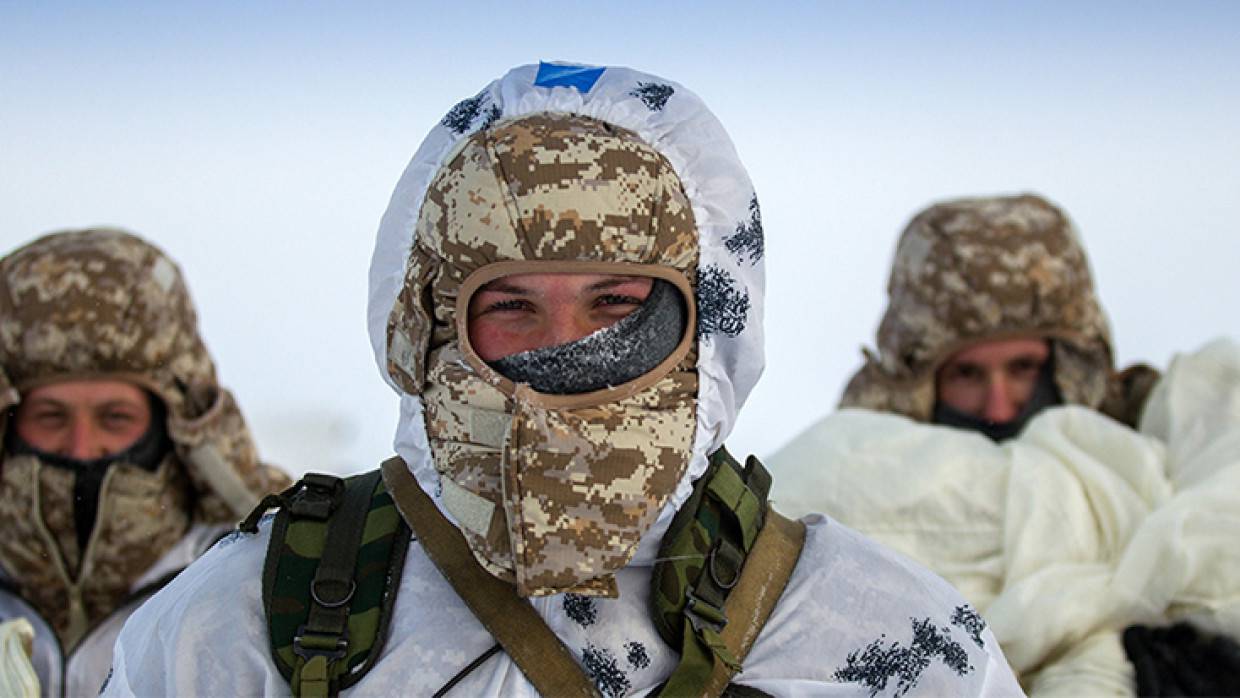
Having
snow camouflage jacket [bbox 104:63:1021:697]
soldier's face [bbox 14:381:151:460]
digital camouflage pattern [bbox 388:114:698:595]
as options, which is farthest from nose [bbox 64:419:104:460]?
digital camouflage pattern [bbox 388:114:698:595]

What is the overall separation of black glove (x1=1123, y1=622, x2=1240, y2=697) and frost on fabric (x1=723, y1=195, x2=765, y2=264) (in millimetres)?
1890

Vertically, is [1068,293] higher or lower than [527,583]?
lower

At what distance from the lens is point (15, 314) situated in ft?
15.4

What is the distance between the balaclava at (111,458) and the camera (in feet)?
15.0

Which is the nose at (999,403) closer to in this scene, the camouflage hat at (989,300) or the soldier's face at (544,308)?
the camouflage hat at (989,300)

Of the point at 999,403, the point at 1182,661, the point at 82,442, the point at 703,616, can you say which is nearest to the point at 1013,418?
the point at 999,403

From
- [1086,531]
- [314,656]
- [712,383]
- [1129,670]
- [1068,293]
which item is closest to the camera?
[314,656]

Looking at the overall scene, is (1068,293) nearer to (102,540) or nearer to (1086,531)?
(1086,531)

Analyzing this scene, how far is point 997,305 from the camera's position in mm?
5660

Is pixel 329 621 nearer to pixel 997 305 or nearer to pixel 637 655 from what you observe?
pixel 637 655

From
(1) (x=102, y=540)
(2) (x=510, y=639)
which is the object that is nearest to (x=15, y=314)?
(1) (x=102, y=540)

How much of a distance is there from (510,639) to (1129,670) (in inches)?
86.2

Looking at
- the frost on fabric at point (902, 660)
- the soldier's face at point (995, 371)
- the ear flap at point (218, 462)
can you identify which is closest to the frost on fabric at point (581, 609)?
the frost on fabric at point (902, 660)

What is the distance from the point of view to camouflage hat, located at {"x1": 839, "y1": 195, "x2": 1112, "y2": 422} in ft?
18.6
